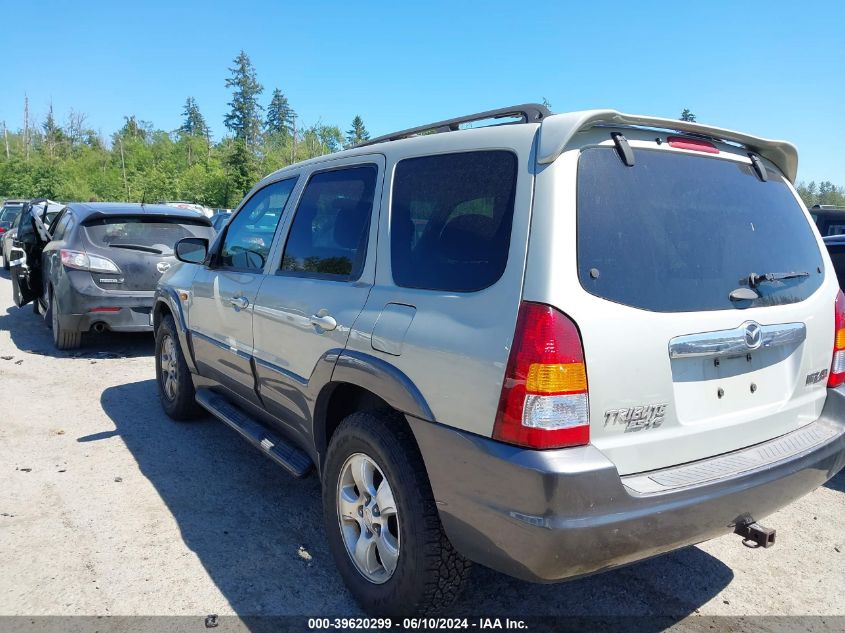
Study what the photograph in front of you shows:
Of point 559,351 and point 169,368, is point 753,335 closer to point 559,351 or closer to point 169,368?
point 559,351

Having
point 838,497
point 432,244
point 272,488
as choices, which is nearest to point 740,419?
point 432,244

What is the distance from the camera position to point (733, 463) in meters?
2.24

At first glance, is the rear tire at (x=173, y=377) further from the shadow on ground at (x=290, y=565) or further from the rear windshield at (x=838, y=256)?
the rear windshield at (x=838, y=256)

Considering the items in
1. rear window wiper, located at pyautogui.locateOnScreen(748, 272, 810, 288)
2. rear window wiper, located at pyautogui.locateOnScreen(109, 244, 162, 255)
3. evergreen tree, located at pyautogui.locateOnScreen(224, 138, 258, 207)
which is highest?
evergreen tree, located at pyautogui.locateOnScreen(224, 138, 258, 207)

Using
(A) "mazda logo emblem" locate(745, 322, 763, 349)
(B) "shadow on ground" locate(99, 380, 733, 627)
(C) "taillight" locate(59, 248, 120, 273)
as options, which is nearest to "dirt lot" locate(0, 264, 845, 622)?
(B) "shadow on ground" locate(99, 380, 733, 627)

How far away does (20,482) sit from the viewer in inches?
155

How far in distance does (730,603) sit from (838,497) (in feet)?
5.77

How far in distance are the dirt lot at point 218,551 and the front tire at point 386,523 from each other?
0.24 metres

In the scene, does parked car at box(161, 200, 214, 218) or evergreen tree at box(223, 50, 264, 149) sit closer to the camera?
parked car at box(161, 200, 214, 218)

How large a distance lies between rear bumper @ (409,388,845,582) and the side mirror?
2.76 m

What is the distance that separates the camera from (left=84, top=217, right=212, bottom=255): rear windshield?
733 cm

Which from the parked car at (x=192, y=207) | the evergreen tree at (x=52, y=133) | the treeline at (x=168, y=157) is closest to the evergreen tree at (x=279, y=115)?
the treeline at (x=168, y=157)

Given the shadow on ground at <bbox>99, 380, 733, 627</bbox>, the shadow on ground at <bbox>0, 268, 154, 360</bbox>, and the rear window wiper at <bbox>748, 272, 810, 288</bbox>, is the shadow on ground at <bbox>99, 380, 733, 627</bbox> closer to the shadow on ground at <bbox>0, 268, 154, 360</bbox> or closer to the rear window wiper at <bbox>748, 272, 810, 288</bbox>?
the rear window wiper at <bbox>748, 272, 810, 288</bbox>

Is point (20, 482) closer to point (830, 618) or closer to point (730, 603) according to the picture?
point (730, 603)
